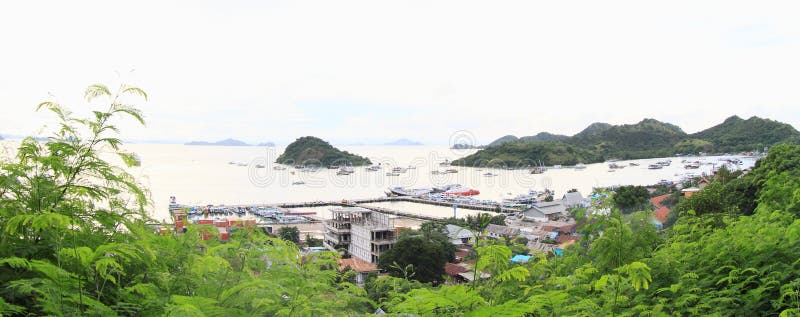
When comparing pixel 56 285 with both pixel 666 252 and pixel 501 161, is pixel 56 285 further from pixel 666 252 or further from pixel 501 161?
pixel 501 161

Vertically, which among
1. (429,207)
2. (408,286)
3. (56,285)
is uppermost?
(56,285)

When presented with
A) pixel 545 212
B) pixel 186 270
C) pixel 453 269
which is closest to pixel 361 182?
pixel 545 212

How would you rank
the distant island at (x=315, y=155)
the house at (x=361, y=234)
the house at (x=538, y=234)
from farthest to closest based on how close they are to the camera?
the distant island at (x=315, y=155)
the house at (x=538, y=234)
the house at (x=361, y=234)

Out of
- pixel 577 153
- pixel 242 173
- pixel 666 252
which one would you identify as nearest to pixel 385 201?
pixel 242 173

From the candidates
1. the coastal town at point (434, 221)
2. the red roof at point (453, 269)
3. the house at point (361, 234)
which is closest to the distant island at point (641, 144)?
the coastal town at point (434, 221)

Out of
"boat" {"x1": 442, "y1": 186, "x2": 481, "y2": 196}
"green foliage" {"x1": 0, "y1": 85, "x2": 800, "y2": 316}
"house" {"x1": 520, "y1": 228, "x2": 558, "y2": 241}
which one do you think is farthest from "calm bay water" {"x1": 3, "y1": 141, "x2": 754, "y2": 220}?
"green foliage" {"x1": 0, "y1": 85, "x2": 800, "y2": 316}

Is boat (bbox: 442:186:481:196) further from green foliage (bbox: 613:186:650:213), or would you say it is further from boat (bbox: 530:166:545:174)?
green foliage (bbox: 613:186:650:213)

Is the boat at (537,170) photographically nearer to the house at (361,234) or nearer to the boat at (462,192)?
the boat at (462,192)
